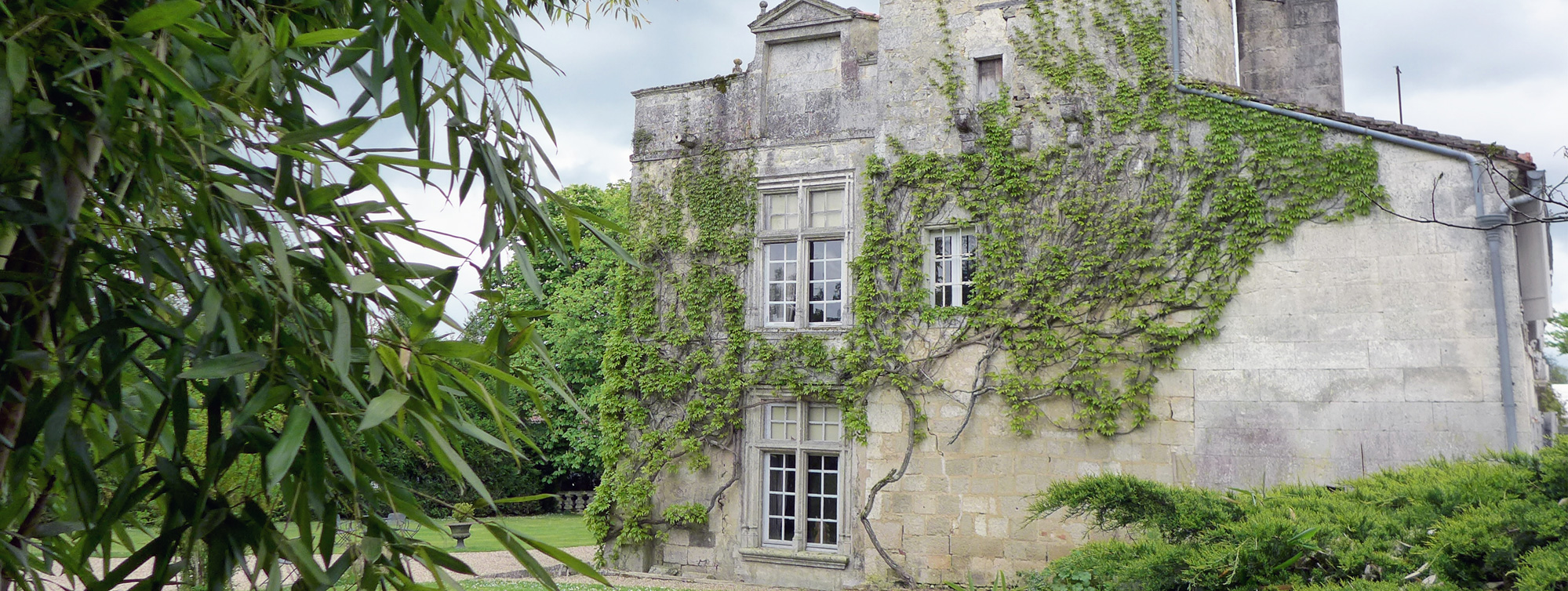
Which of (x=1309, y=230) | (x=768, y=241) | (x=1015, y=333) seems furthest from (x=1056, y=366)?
(x=768, y=241)

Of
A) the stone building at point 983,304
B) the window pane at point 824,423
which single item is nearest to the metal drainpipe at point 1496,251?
the stone building at point 983,304

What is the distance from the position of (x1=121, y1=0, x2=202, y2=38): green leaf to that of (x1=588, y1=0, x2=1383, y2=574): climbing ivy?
836cm

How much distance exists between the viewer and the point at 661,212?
36.6 ft

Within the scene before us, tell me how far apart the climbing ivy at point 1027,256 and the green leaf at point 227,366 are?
322 inches

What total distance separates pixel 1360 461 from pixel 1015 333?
2816mm

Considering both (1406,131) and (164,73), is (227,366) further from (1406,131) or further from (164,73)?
(1406,131)

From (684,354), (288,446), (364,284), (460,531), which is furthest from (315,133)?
(460,531)

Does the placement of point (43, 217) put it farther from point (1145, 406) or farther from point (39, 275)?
point (1145, 406)

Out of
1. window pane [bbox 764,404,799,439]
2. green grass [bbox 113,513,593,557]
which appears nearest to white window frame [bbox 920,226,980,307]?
window pane [bbox 764,404,799,439]

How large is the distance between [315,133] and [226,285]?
0.31m

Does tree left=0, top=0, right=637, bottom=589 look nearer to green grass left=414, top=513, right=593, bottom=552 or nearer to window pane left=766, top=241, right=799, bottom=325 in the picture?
window pane left=766, top=241, right=799, bottom=325

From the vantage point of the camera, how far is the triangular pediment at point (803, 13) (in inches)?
420

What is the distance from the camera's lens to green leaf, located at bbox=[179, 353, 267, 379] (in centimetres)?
171

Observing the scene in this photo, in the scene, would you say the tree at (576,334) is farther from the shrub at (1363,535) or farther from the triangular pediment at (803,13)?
the shrub at (1363,535)
